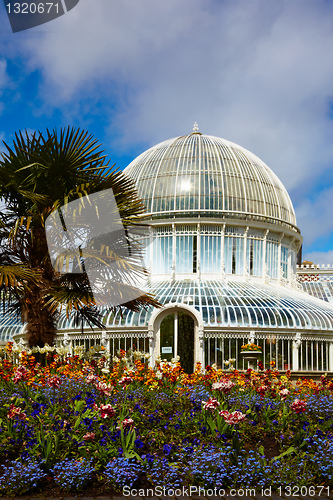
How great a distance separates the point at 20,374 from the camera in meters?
8.62

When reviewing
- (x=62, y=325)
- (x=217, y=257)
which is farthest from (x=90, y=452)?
(x=217, y=257)

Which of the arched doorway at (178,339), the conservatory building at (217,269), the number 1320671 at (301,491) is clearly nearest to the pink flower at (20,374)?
the number 1320671 at (301,491)

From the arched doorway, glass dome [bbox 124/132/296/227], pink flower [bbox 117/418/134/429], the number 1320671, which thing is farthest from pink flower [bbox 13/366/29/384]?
glass dome [bbox 124/132/296/227]

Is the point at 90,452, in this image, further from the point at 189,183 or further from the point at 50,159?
the point at 189,183

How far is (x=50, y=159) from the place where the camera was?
41.6ft

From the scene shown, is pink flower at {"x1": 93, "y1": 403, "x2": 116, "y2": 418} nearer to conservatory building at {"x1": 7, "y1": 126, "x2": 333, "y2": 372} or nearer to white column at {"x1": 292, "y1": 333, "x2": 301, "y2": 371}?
conservatory building at {"x1": 7, "y1": 126, "x2": 333, "y2": 372}

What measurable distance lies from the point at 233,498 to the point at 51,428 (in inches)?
109

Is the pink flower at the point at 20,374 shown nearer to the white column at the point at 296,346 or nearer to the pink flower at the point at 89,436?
the pink flower at the point at 89,436

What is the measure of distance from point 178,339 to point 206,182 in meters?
9.56

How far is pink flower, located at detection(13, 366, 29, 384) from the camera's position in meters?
8.45

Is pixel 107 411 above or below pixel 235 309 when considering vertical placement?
below

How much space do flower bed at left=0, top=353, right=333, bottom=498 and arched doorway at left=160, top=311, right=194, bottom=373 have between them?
1574cm

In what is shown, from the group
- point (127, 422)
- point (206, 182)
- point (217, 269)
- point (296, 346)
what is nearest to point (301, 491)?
point (127, 422)

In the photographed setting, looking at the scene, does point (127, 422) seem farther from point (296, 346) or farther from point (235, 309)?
point (296, 346)
